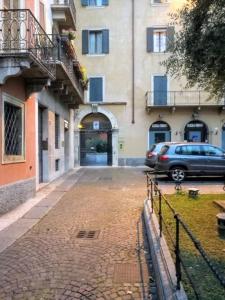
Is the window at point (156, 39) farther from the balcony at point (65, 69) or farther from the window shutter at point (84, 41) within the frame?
the balcony at point (65, 69)

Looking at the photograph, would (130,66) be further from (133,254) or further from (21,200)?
(133,254)

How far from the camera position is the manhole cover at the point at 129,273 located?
17.8 feet

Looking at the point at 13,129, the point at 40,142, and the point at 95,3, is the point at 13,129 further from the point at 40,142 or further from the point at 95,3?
the point at 95,3

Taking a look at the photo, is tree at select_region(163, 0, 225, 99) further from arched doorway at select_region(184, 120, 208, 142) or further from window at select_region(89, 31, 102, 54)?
window at select_region(89, 31, 102, 54)

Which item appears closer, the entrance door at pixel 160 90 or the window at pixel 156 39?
the entrance door at pixel 160 90

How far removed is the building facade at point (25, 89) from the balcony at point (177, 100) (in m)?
12.5

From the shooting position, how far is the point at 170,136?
30094 millimetres

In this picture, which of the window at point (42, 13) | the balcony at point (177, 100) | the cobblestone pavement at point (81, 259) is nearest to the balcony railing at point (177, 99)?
the balcony at point (177, 100)

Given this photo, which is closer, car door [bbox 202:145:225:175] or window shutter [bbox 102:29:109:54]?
car door [bbox 202:145:225:175]

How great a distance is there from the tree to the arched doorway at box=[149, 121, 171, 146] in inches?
Answer: 820

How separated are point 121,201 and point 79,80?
12.3 meters

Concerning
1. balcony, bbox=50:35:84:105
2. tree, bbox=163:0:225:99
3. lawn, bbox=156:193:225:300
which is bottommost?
lawn, bbox=156:193:225:300

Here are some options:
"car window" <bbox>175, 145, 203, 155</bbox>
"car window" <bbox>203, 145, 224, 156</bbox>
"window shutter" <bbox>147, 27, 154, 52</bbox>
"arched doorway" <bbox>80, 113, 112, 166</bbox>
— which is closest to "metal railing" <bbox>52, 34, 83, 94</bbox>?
"car window" <bbox>175, 145, 203, 155</bbox>

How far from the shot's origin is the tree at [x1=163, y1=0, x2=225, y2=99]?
7.58m
